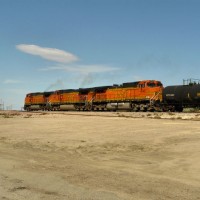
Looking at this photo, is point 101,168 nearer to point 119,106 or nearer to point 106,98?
point 119,106

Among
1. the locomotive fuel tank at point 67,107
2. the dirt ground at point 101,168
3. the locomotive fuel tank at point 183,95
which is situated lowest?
the dirt ground at point 101,168

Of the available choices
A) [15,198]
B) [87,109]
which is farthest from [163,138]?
[87,109]

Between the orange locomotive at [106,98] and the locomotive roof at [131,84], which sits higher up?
the locomotive roof at [131,84]

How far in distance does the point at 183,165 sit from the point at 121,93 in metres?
40.3

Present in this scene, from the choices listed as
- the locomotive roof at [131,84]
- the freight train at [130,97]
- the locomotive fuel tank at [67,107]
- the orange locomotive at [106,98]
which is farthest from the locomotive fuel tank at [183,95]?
the locomotive fuel tank at [67,107]

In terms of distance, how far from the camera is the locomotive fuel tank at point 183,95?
4050cm

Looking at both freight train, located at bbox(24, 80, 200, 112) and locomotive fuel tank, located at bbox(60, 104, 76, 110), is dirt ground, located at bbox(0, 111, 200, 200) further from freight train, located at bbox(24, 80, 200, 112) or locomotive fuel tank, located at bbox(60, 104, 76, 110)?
locomotive fuel tank, located at bbox(60, 104, 76, 110)

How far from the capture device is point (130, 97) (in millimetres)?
48406

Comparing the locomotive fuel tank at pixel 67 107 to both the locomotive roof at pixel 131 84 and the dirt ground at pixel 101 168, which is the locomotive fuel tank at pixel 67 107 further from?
the dirt ground at pixel 101 168

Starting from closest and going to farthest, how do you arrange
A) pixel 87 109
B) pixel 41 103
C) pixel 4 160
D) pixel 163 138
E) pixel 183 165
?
pixel 183 165 < pixel 4 160 < pixel 163 138 < pixel 87 109 < pixel 41 103

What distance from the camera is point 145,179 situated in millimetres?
8562

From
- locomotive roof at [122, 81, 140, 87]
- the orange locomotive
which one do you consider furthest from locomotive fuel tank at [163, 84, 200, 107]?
locomotive roof at [122, 81, 140, 87]

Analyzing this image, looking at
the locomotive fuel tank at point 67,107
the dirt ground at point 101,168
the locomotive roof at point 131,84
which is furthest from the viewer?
the locomotive fuel tank at point 67,107

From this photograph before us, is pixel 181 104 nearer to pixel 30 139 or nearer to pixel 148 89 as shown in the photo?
pixel 148 89
